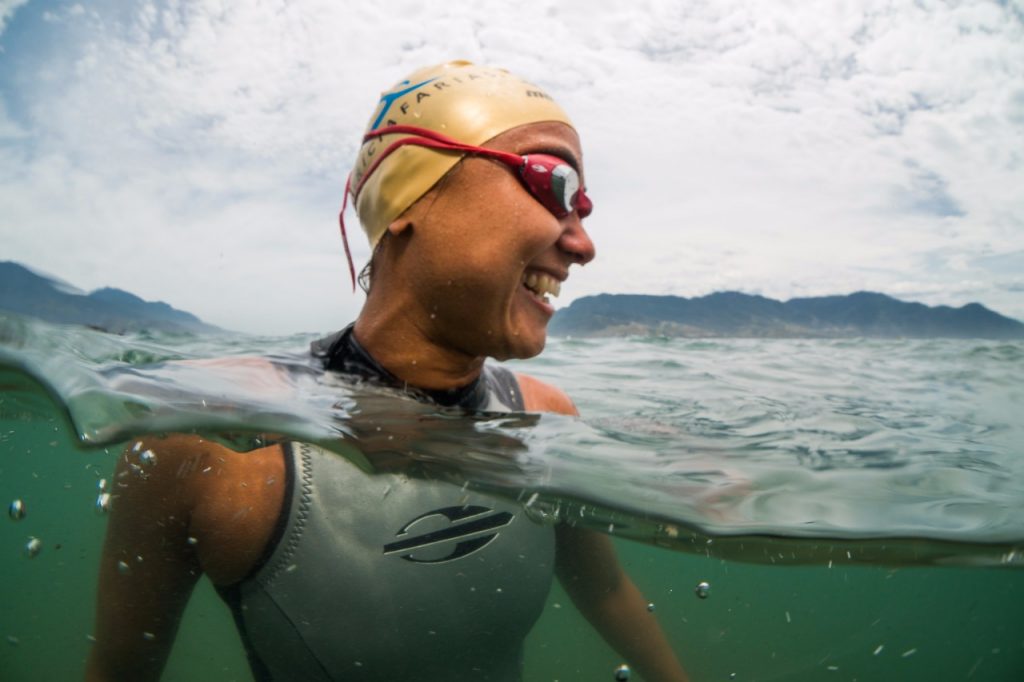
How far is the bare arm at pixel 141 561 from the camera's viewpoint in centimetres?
222

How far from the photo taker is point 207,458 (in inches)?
92.9

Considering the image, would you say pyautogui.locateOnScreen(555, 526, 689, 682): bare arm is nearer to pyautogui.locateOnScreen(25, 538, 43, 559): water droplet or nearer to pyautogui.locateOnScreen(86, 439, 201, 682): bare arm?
pyautogui.locateOnScreen(86, 439, 201, 682): bare arm

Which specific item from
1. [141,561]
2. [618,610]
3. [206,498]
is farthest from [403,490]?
[618,610]

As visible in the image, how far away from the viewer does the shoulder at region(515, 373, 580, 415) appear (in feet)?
12.5

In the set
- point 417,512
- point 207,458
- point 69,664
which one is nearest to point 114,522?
point 207,458

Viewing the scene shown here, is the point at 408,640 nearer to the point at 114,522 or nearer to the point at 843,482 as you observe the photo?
the point at 114,522

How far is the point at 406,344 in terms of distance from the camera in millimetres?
2730

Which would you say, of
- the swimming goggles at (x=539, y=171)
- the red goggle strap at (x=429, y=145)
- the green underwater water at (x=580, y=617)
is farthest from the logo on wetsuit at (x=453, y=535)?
the red goggle strap at (x=429, y=145)

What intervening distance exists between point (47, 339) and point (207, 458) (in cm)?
235

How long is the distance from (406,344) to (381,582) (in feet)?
3.44

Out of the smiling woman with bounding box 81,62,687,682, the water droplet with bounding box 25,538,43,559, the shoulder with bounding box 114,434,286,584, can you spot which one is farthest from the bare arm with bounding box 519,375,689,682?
the water droplet with bounding box 25,538,43,559

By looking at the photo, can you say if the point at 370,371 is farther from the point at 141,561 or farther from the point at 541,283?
the point at 141,561

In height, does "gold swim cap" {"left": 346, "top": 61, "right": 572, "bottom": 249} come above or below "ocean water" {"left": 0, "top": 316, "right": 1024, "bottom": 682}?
above

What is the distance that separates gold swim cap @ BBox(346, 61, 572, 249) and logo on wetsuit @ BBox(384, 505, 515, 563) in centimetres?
138
